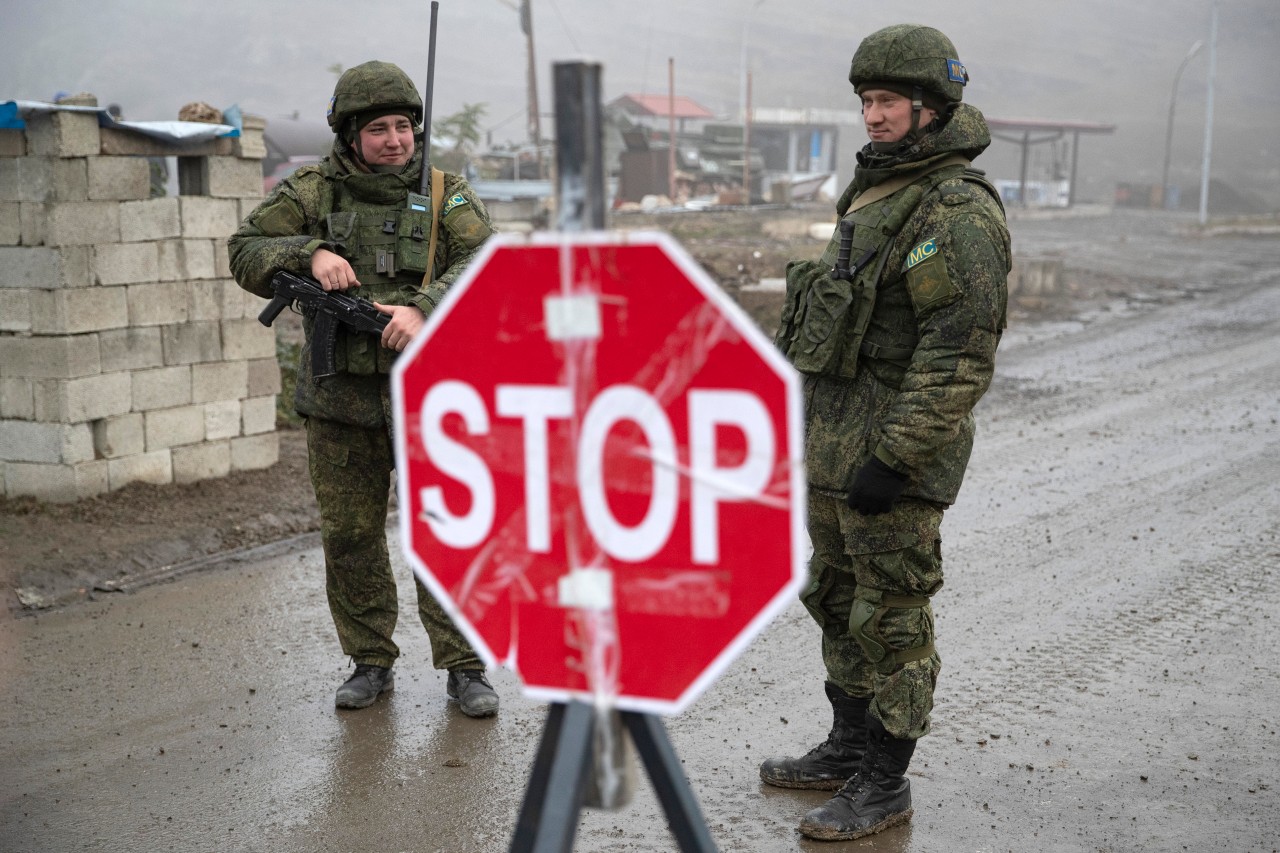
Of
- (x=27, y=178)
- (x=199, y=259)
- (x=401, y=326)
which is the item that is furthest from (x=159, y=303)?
(x=401, y=326)

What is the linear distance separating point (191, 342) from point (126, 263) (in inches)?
23.7

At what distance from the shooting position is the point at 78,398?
6.61 meters

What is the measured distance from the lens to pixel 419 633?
5371mm

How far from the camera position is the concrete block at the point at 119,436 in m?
6.79

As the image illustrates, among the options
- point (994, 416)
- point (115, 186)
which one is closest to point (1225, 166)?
point (994, 416)

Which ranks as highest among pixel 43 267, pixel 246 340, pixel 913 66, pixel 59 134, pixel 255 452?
pixel 913 66

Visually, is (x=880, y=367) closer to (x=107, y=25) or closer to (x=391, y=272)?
(x=391, y=272)

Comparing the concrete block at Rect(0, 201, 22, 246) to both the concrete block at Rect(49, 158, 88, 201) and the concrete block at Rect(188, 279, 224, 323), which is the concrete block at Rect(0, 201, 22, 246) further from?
the concrete block at Rect(188, 279, 224, 323)

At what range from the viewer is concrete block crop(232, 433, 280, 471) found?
7.53 metres

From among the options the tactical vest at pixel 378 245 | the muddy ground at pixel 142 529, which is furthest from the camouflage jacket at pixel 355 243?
the muddy ground at pixel 142 529

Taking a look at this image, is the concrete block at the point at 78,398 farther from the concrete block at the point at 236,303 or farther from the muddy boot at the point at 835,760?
the muddy boot at the point at 835,760

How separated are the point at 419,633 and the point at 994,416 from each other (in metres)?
5.76

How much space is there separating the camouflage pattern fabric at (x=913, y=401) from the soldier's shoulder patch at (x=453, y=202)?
1418 millimetres

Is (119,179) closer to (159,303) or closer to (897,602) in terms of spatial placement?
(159,303)
